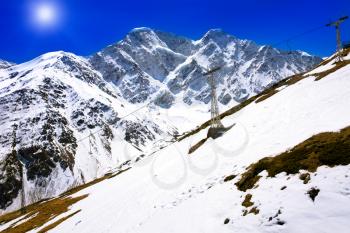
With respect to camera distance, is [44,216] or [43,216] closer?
[44,216]

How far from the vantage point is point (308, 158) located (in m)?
20.5

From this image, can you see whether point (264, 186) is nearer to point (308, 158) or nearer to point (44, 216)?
point (308, 158)

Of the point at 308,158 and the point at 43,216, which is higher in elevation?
the point at 308,158

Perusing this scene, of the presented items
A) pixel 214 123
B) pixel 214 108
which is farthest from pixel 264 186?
pixel 214 108

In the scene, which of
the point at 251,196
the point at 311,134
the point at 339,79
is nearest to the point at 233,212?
the point at 251,196

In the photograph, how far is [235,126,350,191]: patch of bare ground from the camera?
752 inches

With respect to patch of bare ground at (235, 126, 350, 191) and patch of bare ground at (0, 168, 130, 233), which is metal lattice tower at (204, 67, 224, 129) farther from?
patch of bare ground at (235, 126, 350, 191)

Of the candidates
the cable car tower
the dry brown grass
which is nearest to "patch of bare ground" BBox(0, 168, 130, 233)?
the dry brown grass

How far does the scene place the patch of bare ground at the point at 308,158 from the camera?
19.1m

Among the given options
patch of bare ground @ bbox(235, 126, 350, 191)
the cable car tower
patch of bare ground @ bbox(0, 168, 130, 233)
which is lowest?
patch of bare ground @ bbox(0, 168, 130, 233)

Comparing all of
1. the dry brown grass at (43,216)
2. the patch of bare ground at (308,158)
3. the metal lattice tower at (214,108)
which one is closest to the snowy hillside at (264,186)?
the patch of bare ground at (308,158)

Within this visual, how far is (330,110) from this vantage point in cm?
3031

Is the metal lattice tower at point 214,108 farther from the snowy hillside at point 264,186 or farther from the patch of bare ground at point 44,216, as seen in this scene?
the patch of bare ground at point 44,216

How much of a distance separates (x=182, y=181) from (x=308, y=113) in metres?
14.3
